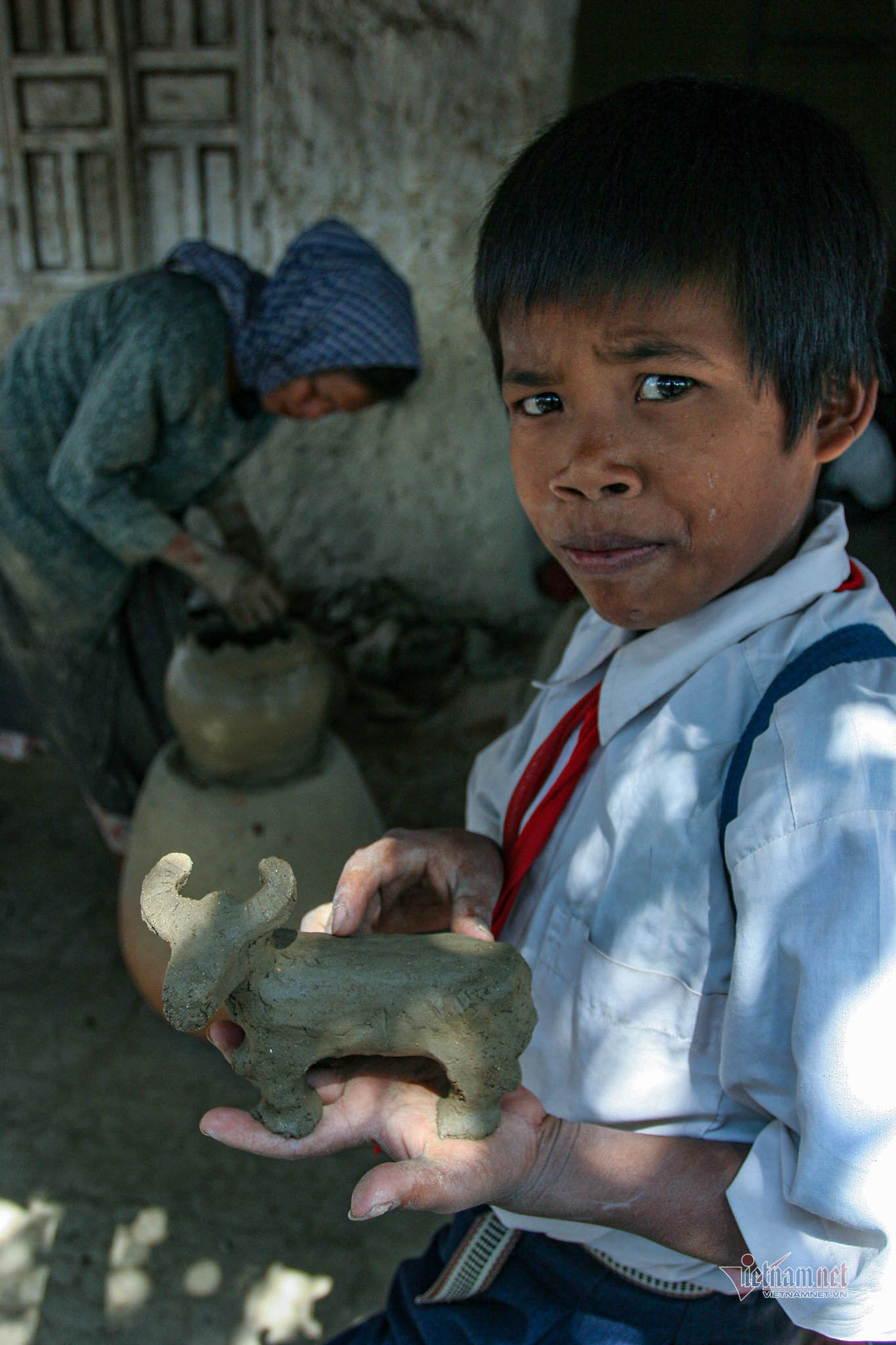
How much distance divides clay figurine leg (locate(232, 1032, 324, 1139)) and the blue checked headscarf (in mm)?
2209

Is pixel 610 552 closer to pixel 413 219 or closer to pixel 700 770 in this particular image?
pixel 700 770

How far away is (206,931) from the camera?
0.97 meters

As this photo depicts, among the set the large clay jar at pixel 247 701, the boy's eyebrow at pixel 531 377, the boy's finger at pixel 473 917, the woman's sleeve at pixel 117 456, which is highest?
the boy's eyebrow at pixel 531 377

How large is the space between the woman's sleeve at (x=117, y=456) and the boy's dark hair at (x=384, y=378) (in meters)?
0.58

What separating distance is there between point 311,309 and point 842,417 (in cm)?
209

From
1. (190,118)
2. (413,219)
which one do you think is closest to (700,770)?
(413,219)

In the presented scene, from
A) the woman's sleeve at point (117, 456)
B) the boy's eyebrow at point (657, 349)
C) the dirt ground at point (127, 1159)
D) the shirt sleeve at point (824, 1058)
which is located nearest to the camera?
the shirt sleeve at point (824, 1058)

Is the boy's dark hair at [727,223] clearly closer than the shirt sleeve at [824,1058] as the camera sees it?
No

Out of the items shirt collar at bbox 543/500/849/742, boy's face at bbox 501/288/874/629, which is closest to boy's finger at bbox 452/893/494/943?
shirt collar at bbox 543/500/849/742

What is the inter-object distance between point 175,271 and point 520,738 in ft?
7.07

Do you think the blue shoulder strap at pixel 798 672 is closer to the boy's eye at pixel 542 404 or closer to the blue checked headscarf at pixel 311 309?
the boy's eye at pixel 542 404

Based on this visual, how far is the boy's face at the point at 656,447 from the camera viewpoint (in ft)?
3.09

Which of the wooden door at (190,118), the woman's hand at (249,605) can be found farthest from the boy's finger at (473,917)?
the wooden door at (190,118)

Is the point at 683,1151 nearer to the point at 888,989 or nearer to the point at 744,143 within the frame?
the point at 888,989
